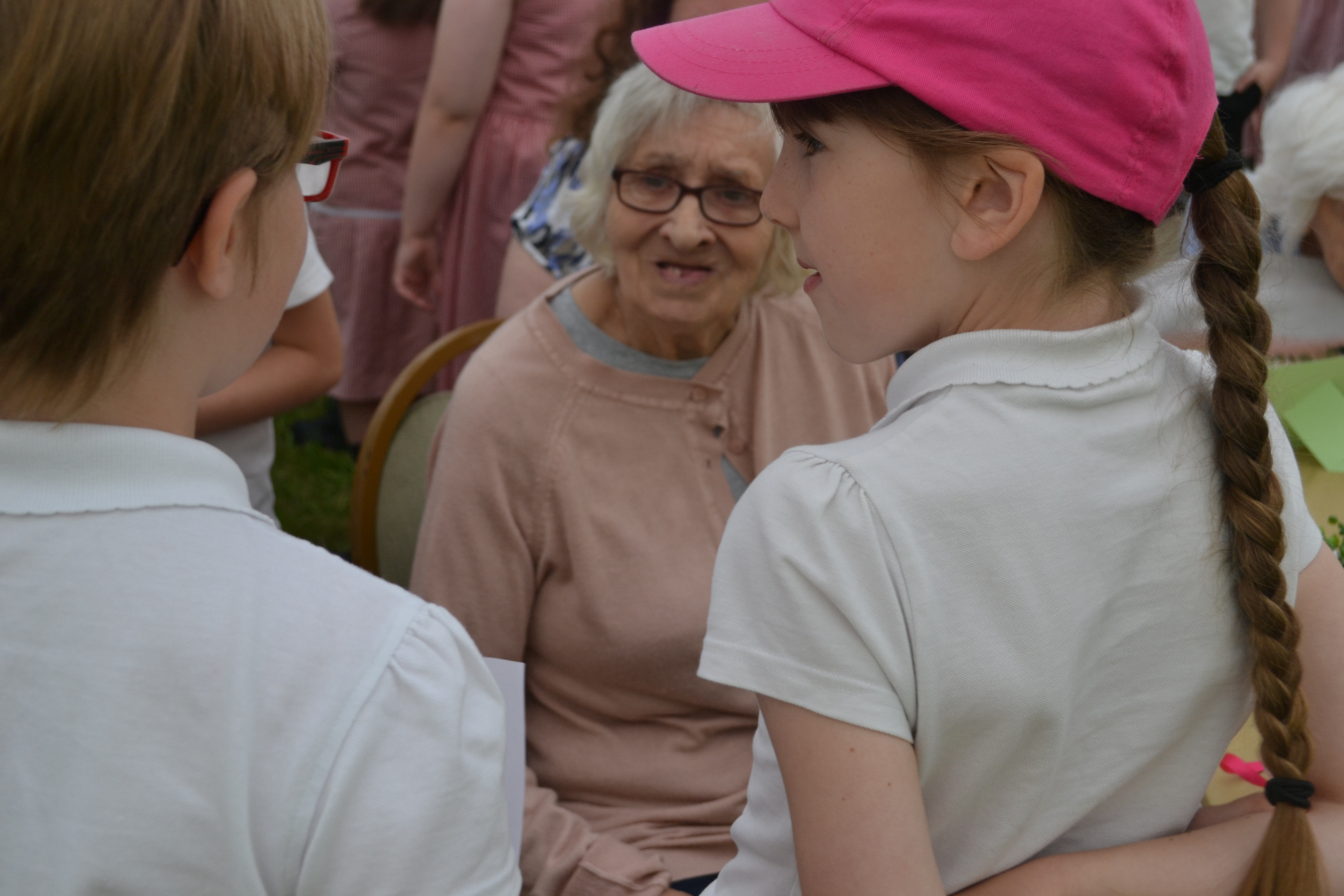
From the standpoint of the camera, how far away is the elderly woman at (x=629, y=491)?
63.6 inches

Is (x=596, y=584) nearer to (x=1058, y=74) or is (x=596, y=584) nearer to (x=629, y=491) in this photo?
(x=629, y=491)

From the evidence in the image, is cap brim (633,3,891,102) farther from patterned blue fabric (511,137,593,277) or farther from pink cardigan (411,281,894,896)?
patterned blue fabric (511,137,593,277)

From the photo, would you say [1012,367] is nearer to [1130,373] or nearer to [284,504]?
[1130,373]

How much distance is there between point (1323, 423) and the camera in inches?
73.4

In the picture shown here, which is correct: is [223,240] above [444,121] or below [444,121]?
above

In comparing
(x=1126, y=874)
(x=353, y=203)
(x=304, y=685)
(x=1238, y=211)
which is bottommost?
(x=353, y=203)

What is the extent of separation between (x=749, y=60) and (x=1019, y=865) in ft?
2.24

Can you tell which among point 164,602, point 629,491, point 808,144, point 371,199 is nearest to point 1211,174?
point 808,144

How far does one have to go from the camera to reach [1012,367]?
2.74 feet

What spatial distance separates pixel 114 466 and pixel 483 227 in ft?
8.80

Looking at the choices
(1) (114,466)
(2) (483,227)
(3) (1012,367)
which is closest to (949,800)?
(3) (1012,367)

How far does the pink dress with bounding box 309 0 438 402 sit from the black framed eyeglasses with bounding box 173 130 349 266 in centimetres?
261

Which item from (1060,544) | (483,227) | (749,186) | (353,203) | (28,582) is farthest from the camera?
(353,203)

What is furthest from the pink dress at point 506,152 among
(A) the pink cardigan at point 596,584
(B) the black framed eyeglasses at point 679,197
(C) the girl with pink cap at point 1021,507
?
(C) the girl with pink cap at point 1021,507
